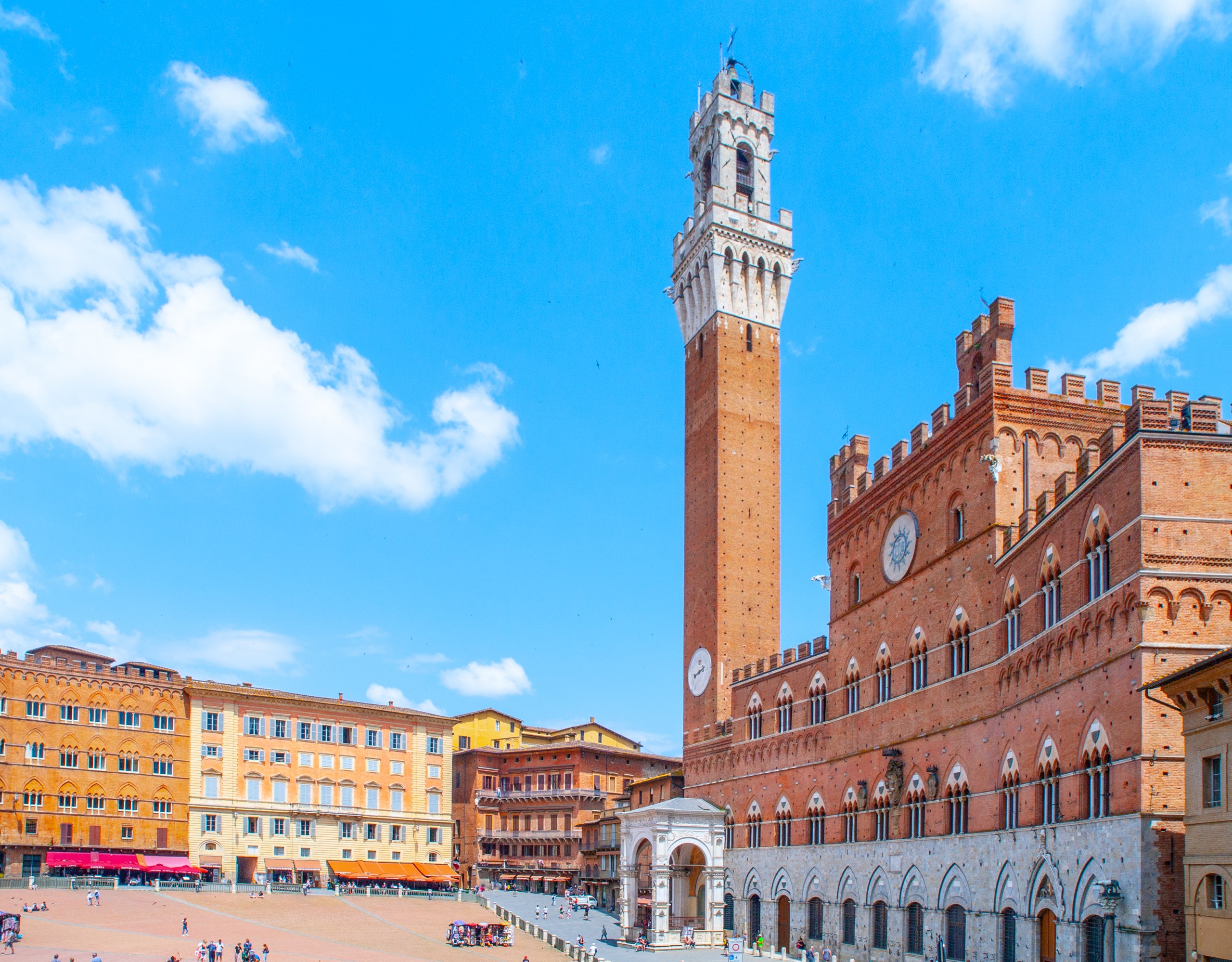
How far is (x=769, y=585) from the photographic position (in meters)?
65.7

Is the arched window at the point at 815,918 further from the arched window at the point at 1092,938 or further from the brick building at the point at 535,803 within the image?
the brick building at the point at 535,803

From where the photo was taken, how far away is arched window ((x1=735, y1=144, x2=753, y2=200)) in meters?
73.4

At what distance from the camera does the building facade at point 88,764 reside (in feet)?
218

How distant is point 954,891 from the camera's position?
37188mm

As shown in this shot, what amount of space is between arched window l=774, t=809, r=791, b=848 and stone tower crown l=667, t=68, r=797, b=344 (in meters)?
28.7

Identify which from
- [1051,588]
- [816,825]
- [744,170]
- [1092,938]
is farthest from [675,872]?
[744,170]

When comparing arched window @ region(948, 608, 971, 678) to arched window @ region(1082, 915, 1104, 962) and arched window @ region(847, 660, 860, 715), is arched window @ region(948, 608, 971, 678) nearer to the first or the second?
arched window @ region(847, 660, 860, 715)

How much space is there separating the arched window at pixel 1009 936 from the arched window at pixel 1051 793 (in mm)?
3566

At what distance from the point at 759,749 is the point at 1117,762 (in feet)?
102

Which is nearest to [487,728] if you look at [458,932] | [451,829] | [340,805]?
[451,829]

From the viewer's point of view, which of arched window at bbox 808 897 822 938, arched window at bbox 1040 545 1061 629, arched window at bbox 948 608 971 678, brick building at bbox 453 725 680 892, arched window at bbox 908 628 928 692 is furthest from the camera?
brick building at bbox 453 725 680 892

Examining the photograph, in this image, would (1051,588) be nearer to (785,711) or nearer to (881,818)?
(881,818)

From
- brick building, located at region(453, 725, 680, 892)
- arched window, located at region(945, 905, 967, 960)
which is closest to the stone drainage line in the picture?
arched window, located at region(945, 905, 967, 960)

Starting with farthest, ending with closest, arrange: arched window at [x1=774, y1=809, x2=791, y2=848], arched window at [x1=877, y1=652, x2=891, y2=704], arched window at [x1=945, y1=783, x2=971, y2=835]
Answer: arched window at [x1=774, y1=809, x2=791, y2=848], arched window at [x1=877, y1=652, x2=891, y2=704], arched window at [x1=945, y1=783, x2=971, y2=835]
